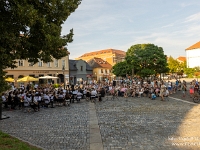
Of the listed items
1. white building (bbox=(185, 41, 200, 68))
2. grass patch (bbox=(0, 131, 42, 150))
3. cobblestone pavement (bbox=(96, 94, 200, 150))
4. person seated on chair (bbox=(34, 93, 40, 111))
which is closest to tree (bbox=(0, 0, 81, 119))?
grass patch (bbox=(0, 131, 42, 150))

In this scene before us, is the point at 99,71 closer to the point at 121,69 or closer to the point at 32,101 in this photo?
the point at 121,69

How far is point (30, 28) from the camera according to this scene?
8.73m

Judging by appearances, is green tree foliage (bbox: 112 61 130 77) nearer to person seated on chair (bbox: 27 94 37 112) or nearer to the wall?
person seated on chair (bbox: 27 94 37 112)

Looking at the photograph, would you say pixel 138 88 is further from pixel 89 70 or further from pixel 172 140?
pixel 89 70

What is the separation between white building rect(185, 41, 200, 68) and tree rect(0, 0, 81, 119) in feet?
281

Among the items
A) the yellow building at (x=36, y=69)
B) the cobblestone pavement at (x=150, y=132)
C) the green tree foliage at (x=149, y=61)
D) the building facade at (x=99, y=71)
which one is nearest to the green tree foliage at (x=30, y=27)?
the cobblestone pavement at (x=150, y=132)

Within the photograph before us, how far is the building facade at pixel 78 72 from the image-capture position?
5325cm

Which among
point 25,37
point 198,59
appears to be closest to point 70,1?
point 25,37

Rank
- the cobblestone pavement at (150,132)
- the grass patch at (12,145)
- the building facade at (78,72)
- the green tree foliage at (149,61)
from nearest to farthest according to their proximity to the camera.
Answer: the grass patch at (12,145), the cobblestone pavement at (150,132), the green tree foliage at (149,61), the building facade at (78,72)

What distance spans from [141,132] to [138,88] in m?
15.2

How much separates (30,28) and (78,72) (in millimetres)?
46380

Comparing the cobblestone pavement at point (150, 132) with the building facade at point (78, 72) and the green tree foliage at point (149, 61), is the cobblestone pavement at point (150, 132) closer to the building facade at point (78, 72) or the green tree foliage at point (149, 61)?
the green tree foliage at point (149, 61)

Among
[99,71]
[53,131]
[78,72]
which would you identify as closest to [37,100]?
[53,131]

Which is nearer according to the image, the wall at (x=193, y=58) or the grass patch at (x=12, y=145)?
the grass patch at (x=12, y=145)
